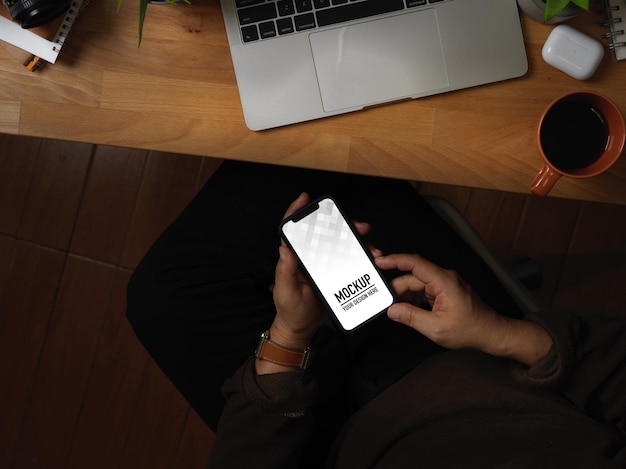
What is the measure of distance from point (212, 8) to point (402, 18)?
0.72ft

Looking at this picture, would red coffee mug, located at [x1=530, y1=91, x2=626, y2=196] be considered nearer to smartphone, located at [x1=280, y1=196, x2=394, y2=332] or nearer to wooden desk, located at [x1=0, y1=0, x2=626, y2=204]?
wooden desk, located at [x1=0, y1=0, x2=626, y2=204]

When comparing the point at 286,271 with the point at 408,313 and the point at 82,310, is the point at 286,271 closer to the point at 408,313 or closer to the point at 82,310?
the point at 408,313

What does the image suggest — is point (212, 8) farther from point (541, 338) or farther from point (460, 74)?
point (541, 338)

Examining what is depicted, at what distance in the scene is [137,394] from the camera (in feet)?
3.93

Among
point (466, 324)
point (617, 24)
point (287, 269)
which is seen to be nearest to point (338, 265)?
point (287, 269)

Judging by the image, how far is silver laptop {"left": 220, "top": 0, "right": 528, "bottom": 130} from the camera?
604 mm

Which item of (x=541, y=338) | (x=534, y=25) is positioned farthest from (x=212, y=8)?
(x=541, y=338)

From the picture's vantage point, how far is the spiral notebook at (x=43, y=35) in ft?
2.04

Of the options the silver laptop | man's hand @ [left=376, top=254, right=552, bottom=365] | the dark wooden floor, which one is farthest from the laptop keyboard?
the dark wooden floor

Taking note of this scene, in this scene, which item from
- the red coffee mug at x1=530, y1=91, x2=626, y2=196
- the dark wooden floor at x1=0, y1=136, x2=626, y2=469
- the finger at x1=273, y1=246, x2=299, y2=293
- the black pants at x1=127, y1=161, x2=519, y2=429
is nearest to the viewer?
the red coffee mug at x1=530, y1=91, x2=626, y2=196

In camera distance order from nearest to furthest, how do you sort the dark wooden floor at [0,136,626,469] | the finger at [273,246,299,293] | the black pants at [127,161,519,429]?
1. the finger at [273,246,299,293]
2. the black pants at [127,161,519,429]
3. the dark wooden floor at [0,136,626,469]

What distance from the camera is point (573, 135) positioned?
22.8 inches

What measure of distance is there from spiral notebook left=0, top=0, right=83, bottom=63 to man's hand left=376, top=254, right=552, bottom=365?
0.50 metres

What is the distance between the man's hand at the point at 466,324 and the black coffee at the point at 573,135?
18 cm
